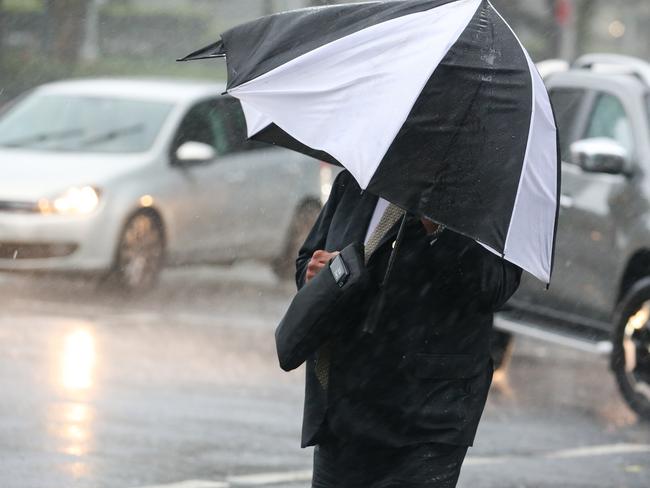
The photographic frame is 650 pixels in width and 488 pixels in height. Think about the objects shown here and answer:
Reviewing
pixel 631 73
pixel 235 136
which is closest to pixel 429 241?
pixel 631 73

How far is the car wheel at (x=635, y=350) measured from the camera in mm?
9547

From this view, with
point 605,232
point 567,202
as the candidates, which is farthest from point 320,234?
point 567,202

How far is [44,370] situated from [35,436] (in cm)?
192

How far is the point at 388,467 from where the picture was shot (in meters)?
4.58

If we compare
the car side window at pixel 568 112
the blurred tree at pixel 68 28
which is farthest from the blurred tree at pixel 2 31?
the car side window at pixel 568 112

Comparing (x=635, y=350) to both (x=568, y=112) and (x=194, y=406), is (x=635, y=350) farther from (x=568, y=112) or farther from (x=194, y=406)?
(x=194, y=406)

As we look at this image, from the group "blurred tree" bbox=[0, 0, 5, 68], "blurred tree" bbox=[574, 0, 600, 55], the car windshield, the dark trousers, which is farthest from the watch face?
"blurred tree" bbox=[574, 0, 600, 55]

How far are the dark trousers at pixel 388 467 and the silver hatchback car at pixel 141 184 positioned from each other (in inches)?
348

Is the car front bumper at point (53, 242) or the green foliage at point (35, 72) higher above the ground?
the car front bumper at point (53, 242)

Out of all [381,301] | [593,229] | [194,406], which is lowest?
Answer: [194,406]

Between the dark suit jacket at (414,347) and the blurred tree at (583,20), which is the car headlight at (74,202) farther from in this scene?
the blurred tree at (583,20)

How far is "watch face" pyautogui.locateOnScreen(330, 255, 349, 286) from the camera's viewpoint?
14.3 feet

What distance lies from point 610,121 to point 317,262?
6.44 m

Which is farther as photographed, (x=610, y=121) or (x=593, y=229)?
(x=610, y=121)
